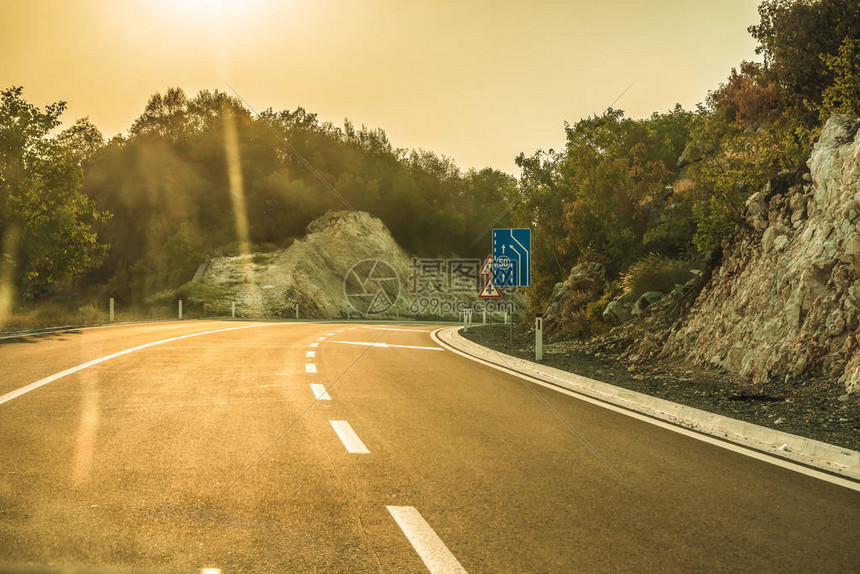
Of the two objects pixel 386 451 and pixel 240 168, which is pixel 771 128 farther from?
pixel 240 168

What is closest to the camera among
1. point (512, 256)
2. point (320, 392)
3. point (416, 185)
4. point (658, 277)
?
point (320, 392)

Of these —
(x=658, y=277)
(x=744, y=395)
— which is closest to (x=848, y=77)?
Answer: (x=658, y=277)

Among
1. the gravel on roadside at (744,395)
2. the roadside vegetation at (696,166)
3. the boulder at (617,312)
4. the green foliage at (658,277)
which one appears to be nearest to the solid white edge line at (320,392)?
the gravel on roadside at (744,395)

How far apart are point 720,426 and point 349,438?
429 cm

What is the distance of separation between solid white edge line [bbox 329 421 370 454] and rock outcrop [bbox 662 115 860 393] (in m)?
6.69

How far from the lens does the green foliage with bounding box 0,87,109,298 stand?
32250mm

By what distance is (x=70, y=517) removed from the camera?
452 centimetres

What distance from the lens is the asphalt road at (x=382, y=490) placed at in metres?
4.07

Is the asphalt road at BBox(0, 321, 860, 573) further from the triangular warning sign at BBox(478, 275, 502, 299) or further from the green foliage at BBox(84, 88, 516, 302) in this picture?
the green foliage at BBox(84, 88, 516, 302)

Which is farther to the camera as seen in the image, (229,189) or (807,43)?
(229,189)

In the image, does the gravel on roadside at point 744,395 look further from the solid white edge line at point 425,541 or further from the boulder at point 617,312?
the solid white edge line at point 425,541

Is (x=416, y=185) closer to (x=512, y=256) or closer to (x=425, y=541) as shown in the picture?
(x=512, y=256)

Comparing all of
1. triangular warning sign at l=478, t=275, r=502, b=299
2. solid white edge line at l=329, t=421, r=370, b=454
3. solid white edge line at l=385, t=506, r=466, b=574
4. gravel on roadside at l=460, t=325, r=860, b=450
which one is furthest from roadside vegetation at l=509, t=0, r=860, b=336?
solid white edge line at l=385, t=506, r=466, b=574

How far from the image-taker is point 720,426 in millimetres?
8555
